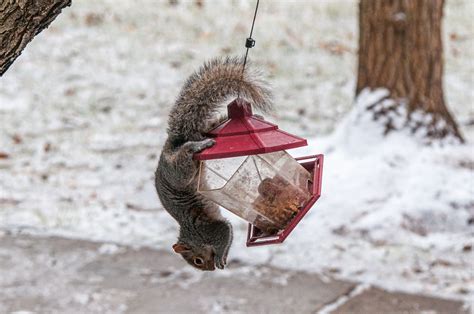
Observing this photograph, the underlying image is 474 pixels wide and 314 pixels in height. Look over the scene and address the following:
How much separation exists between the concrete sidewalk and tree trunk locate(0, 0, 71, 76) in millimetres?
2525

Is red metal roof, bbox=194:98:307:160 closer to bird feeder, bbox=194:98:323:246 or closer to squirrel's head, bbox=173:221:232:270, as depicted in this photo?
bird feeder, bbox=194:98:323:246

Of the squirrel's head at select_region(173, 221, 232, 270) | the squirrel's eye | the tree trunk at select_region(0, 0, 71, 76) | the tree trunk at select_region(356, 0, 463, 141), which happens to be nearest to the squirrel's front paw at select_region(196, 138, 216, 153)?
the tree trunk at select_region(0, 0, 71, 76)

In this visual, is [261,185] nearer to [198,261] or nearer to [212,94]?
[212,94]

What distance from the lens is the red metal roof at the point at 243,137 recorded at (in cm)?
201

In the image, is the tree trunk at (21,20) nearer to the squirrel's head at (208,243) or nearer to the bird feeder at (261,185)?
the bird feeder at (261,185)

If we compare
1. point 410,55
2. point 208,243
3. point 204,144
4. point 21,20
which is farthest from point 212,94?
point 410,55

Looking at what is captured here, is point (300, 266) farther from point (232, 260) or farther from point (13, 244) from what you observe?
point (13, 244)

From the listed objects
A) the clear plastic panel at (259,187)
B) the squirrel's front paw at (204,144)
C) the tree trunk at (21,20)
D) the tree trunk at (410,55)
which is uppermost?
the tree trunk at (410,55)

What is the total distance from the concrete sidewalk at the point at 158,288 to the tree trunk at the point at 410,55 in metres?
1.74

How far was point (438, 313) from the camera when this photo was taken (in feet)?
14.3

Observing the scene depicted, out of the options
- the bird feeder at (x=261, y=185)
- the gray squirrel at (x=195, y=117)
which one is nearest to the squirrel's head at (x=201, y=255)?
the gray squirrel at (x=195, y=117)

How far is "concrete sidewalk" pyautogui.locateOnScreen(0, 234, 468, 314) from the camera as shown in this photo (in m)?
4.44

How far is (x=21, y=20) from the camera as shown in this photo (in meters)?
2.09

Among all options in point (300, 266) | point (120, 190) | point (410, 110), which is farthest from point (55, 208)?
point (410, 110)
